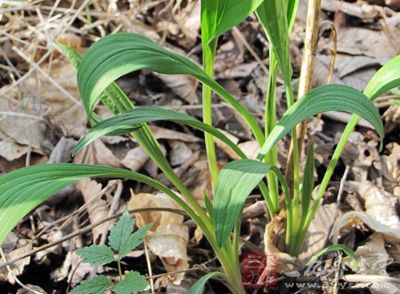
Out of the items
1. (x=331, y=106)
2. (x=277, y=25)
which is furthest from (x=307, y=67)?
(x=331, y=106)

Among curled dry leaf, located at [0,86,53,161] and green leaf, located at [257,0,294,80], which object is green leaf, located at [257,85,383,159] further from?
curled dry leaf, located at [0,86,53,161]

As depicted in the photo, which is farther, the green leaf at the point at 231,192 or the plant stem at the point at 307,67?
the plant stem at the point at 307,67

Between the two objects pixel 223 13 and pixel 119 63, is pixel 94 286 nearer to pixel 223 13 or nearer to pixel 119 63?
pixel 119 63

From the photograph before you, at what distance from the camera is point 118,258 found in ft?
3.18

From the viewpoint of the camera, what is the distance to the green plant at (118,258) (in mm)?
948

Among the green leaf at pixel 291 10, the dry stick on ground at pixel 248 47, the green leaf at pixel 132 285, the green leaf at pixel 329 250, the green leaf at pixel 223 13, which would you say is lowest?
the green leaf at pixel 132 285

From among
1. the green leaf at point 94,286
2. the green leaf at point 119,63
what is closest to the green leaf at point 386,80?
the green leaf at point 119,63

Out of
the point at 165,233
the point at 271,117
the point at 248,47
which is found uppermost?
the point at 248,47

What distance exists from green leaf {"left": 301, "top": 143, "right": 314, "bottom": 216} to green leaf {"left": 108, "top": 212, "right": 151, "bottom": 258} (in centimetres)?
29

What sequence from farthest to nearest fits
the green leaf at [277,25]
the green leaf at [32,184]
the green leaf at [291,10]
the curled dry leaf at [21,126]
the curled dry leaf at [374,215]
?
the curled dry leaf at [21,126], the curled dry leaf at [374,215], the green leaf at [291,10], the green leaf at [277,25], the green leaf at [32,184]

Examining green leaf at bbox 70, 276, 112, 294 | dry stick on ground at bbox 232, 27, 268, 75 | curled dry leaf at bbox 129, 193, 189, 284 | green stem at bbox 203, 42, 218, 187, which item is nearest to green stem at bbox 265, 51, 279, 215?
green stem at bbox 203, 42, 218, 187

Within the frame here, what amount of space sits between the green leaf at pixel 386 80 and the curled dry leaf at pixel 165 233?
0.50m

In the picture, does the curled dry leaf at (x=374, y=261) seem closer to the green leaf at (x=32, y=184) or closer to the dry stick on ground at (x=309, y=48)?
the dry stick on ground at (x=309, y=48)

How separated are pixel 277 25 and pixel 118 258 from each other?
1.51 ft
